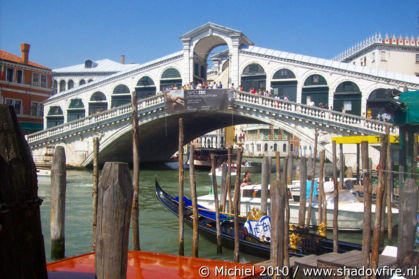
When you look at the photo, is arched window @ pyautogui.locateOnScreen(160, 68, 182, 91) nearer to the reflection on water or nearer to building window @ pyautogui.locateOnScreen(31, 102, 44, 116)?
the reflection on water

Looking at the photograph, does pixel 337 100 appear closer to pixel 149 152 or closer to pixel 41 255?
pixel 149 152

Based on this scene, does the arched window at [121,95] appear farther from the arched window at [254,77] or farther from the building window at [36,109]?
the building window at [36,109]

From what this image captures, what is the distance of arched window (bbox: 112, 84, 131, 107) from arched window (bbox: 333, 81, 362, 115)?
9.49 meters

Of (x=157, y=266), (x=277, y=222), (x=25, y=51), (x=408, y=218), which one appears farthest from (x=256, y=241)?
A: (x=25, y=51)

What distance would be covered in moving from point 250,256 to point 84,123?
13001 mm

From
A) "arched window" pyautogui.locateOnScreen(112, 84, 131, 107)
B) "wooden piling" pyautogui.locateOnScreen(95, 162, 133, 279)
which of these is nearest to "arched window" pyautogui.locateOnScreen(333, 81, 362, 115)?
"arched window" pyautogui.locateOnScreen(112, 84, 131, 107)

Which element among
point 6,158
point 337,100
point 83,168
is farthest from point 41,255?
point 83,168

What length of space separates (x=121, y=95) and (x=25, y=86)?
669 centimetres

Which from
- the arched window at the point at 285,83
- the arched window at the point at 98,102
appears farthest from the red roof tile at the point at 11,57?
the arched window at the point at 285,83

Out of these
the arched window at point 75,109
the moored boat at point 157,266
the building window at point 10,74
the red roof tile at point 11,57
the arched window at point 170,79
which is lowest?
the moored boat at point 157,266

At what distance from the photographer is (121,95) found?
19000 mm

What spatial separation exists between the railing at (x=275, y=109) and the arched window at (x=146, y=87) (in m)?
2.54

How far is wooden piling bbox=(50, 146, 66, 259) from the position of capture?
15.7 ft

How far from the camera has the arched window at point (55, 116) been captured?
20297 millimetres
